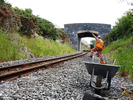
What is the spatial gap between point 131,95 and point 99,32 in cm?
2257

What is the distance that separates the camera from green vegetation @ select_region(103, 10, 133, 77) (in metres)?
5.85

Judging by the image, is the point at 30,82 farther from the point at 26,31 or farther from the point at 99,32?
the point at 99,32

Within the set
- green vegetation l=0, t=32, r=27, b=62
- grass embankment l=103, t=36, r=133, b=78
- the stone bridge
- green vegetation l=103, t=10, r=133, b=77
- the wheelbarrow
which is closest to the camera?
the wheelbarrow

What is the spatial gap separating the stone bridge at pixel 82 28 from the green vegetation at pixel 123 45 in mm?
3108

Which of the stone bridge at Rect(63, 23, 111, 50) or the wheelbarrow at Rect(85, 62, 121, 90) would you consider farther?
the stone bridge at Rect(63, 23, 111, 50)

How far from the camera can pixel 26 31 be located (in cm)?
1082

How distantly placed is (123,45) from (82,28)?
14.8m

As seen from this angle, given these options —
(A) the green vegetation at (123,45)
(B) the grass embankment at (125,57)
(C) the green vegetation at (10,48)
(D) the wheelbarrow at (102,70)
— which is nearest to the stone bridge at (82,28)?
(A) the green vegetation at (123,45)

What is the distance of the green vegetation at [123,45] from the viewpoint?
5853 mm

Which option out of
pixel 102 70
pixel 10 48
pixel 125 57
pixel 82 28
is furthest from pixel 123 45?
A: pixel 82 28

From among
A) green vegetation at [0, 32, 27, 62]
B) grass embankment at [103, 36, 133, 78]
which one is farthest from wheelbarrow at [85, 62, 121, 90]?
green vegetation at [0, 32, 27, 62]

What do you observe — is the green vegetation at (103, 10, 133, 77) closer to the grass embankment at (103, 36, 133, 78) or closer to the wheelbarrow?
the grass embankment at (103, 36, 133, 78)

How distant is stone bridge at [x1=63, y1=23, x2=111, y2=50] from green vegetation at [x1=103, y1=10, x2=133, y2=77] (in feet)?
10.2

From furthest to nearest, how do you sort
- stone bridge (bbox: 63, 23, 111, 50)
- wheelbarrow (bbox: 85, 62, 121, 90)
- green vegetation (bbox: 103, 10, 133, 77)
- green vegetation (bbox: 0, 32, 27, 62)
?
1. stone bridge (bbox: 63, 23, 111, 50)
2. green vegetation (bbox: 0, 32, 27, 62)
3. green vegetation (bbox: 103, 10, 133, 77)
4. wheelbarrow (bbox: 85, 62, 121, 90)
